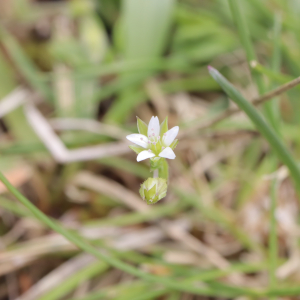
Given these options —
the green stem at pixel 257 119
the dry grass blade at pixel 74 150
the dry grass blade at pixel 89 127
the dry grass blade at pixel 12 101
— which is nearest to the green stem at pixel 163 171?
the green stem at pixel 257 119

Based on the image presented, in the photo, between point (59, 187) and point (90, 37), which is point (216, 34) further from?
point (59, 187)

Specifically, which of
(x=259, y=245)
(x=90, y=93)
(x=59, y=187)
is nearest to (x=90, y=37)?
(x=90, y=93)

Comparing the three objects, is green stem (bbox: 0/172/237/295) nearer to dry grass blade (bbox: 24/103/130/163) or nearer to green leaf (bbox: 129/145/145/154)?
green leaf (bbox: 129/145/145/154)

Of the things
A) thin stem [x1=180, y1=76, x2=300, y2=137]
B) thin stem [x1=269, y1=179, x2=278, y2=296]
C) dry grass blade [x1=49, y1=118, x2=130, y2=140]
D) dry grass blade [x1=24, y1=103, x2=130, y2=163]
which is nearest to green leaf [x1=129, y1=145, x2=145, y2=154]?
thin stem [x1=180, y1=76, x2=300, y2=137]

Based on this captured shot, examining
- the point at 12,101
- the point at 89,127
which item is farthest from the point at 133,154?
the point at 12,101

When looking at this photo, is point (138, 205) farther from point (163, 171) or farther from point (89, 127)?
point (163, 171)

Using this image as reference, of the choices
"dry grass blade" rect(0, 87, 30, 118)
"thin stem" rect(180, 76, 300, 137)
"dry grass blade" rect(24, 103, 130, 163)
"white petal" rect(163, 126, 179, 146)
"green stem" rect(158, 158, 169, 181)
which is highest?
"dry grass blade" rect(0, 87, 30, 118)
